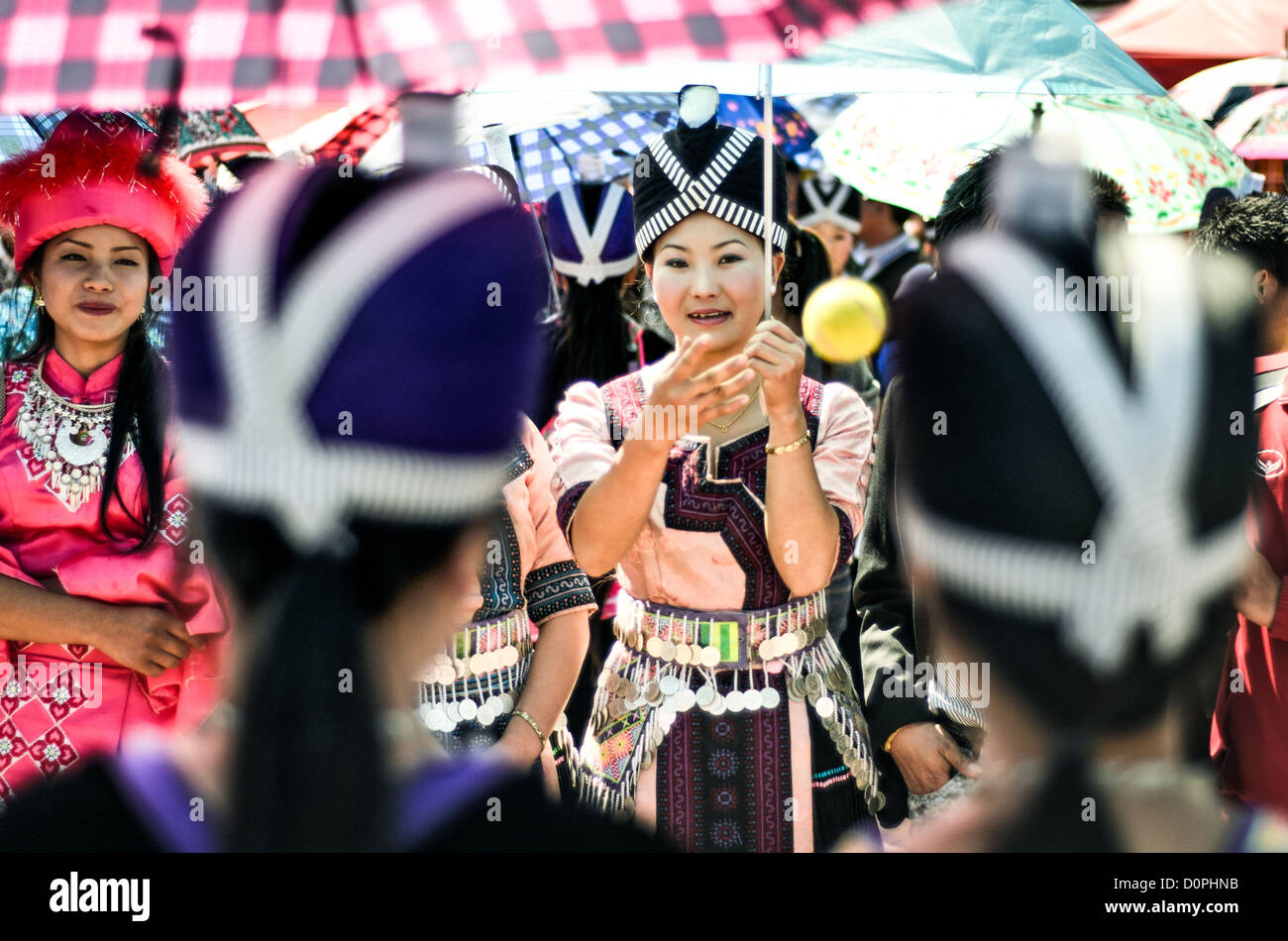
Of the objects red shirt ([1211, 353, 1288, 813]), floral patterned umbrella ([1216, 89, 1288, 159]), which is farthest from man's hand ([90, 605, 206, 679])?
floral patterned umbrella ([1216, 89, 1288, 159])

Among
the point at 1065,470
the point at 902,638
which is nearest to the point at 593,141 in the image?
the point at 902,638

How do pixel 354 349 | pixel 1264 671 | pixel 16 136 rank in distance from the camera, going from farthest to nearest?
pixel 16 136 → pixel 1264 671 → pixel 354 349

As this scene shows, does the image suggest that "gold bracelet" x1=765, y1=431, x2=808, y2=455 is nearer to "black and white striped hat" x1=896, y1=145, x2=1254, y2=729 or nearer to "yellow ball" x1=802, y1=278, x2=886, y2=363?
"black and white striped hat" x1=896, y1=145, x2=1254, y2=729

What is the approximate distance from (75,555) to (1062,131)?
2.33 metres

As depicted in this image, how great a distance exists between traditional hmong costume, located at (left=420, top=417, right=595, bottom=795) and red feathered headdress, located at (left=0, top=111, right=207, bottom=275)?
0.82 meters

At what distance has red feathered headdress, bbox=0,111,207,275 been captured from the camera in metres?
2.43

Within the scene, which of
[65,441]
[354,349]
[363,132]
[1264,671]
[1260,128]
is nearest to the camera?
[354,349]

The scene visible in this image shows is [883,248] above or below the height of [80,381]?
above

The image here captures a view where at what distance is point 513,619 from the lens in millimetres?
2320

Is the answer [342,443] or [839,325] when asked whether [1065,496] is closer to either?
[342,443]
